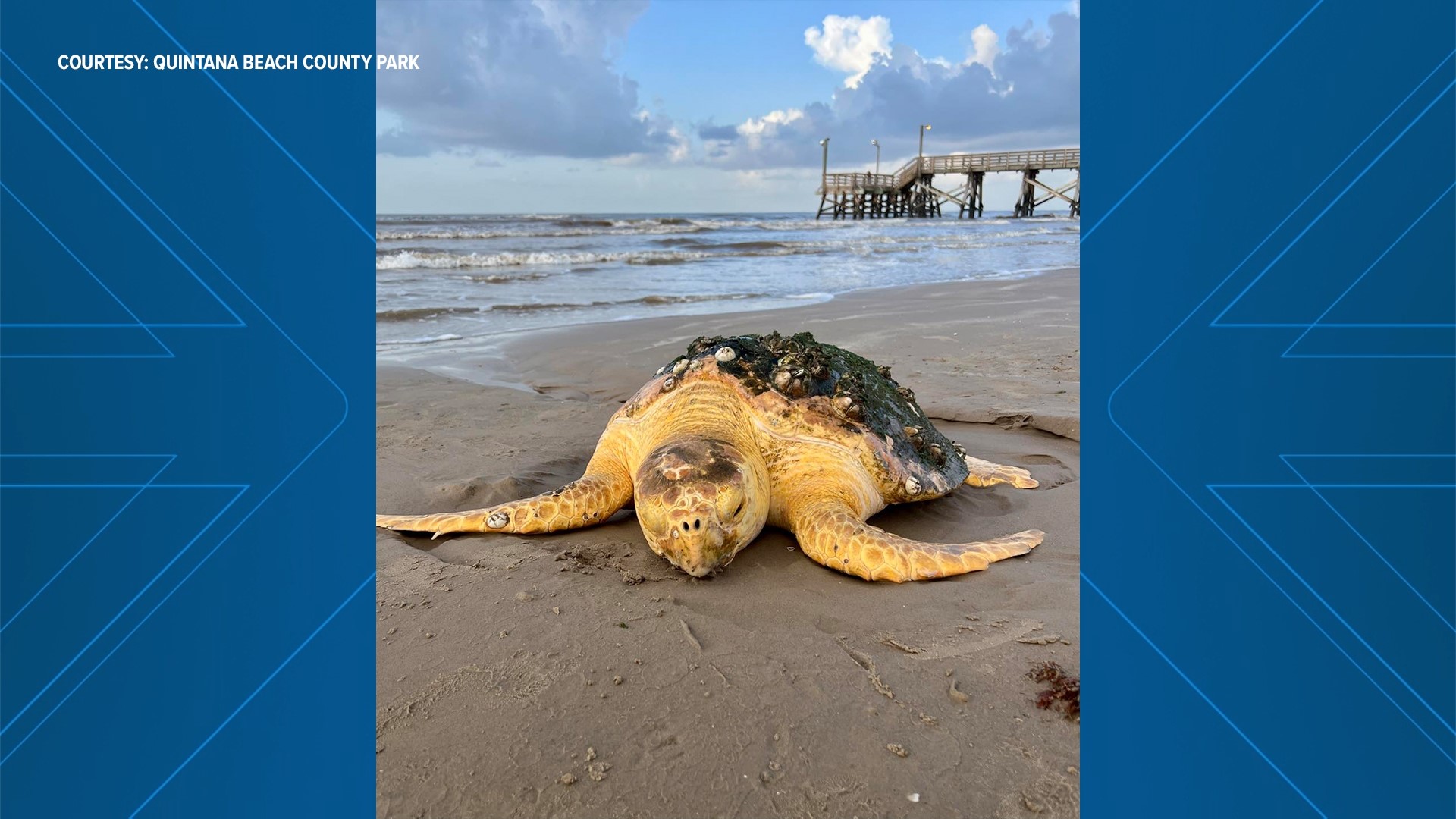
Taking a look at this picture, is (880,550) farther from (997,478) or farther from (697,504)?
(997,478)

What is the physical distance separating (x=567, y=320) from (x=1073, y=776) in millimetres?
8978

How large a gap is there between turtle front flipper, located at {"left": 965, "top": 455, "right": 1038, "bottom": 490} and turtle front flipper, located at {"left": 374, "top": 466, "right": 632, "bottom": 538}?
1.96 metres

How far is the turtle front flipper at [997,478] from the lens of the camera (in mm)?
3943

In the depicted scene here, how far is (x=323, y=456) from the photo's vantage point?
2.72 meters

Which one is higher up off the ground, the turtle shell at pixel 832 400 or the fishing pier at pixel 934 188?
the fishing pier at pixel 934 188

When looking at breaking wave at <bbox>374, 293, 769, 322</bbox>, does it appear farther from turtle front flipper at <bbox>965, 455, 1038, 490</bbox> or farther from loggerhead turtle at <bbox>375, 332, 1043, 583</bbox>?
turtle front flipper at <bbox>965, 455, 1038, 490</bbox>

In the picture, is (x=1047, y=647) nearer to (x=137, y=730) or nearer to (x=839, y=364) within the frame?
(x=839, y=364)

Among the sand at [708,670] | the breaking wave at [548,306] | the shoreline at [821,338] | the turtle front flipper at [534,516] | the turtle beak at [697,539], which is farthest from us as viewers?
the breaking wave at [548,306]

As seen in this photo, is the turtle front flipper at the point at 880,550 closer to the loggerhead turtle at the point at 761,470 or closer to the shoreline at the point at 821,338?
the loggerhead turtle at the point at 761,470

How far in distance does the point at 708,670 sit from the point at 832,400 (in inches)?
63.1

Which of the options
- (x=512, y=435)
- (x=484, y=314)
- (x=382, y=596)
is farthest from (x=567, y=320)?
(x=382, y=596)

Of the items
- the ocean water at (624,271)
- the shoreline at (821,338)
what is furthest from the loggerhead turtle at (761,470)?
the ocean water at (624,271)

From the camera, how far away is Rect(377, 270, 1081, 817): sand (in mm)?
1687

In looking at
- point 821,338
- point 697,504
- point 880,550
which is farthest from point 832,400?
point 821,338
